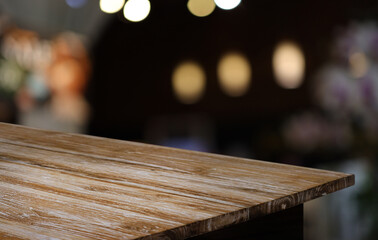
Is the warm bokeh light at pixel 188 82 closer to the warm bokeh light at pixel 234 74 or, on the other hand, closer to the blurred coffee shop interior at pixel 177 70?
the blurred coffee shop interior at pixel 177 70

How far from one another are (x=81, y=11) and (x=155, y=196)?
5.19 meters

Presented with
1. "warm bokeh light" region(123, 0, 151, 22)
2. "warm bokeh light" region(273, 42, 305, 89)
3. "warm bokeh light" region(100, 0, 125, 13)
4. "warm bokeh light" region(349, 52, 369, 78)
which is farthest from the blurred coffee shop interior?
"warm bokeh light" region(349, 52, 369, 78)

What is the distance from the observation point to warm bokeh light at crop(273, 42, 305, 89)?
5344mm

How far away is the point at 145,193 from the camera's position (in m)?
0.61

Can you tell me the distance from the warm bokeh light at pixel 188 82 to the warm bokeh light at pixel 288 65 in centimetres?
74

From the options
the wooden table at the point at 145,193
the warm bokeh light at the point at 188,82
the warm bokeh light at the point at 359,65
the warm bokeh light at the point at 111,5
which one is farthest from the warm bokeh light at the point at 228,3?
the warm bokeh light at the point at 188,82

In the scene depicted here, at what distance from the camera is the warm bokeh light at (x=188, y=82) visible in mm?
5855

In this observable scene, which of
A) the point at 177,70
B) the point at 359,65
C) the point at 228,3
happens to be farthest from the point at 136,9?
the point at 177,70

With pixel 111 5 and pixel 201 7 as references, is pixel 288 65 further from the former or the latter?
pixel 111 5

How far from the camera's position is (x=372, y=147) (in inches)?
87.3

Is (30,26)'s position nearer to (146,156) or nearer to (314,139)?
(314,139)

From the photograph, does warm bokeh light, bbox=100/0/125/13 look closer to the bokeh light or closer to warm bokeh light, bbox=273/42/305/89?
the bokeh light

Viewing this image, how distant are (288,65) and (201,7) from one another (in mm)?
896

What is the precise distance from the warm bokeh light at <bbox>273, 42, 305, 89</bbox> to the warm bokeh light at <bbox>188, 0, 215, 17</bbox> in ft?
2.20
